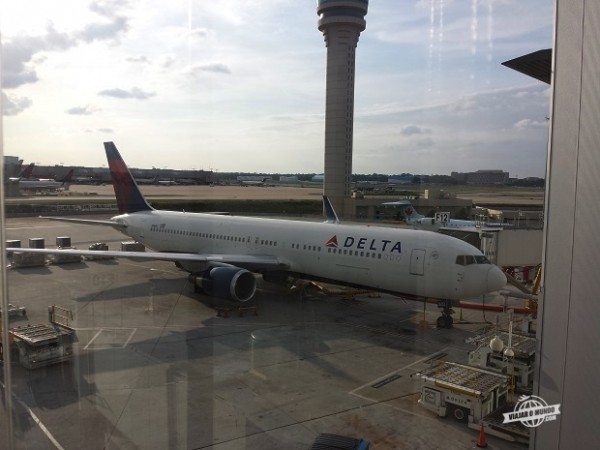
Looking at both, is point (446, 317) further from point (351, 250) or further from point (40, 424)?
point (40, 424)

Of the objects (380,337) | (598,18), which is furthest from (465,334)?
(598,18)

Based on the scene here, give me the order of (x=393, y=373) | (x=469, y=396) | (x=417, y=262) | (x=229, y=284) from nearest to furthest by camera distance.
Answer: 1. (x=469, y=396)
2. (x=393, y=373)
3. (x=417, y=262)
4. (x=229, y=284)

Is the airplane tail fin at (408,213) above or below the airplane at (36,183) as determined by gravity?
below

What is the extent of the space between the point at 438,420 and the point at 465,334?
3.36 meters

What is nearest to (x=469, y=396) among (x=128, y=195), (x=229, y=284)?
(x=229, y=284)

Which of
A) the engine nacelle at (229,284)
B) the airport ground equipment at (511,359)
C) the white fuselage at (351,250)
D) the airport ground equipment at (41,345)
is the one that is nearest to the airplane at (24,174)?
the airport ground equipment at (41,345)

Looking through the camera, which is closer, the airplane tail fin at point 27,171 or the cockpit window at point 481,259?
the airplane tail fin at point 27,171

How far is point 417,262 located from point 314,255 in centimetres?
230

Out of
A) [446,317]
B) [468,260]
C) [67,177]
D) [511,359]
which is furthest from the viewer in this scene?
[446,317]

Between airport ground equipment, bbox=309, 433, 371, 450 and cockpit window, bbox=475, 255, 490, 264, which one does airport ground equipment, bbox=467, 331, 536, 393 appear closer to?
airport ground equipment, bbox=309, 433, 371, 450

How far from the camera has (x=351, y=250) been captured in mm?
9250

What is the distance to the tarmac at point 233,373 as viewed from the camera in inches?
173

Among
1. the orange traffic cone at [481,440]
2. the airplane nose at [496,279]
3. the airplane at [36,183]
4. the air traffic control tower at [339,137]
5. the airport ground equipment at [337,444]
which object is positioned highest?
the air traffic control tower at [339,137]

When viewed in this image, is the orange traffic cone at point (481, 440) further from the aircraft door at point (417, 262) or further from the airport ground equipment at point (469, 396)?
the aircraft door at point (417, 262)
